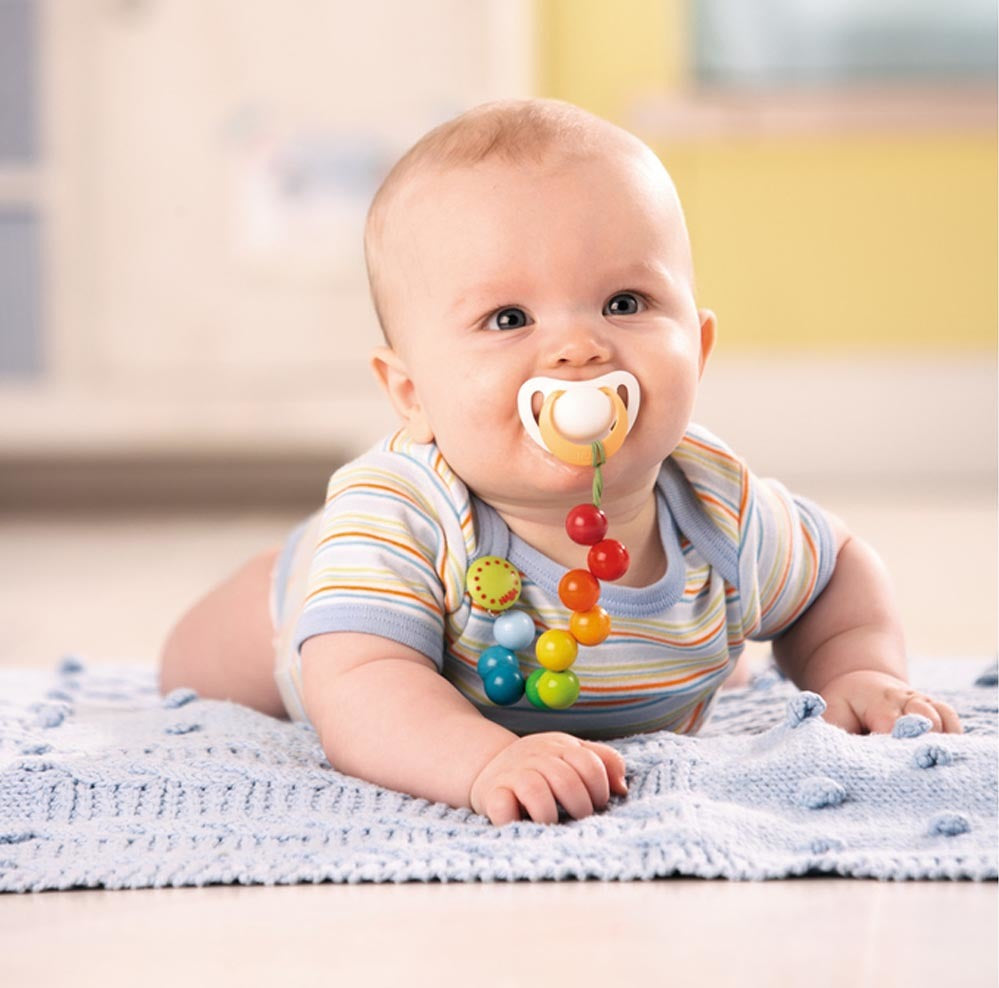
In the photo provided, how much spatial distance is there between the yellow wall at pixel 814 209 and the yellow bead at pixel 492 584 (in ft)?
7.16

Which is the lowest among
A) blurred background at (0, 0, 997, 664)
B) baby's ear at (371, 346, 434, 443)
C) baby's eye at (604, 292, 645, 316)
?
blurred background at (0, 0, 997, 664)

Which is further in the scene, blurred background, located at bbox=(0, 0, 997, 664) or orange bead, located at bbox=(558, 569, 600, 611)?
blurred background, located at bbox=(0, 0, 997, 664)

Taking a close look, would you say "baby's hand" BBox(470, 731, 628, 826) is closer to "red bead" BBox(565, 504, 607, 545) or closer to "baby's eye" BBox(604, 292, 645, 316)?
"red bead" BBox(565, 504, 607, 545)

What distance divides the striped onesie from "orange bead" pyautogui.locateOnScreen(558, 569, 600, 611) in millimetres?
30

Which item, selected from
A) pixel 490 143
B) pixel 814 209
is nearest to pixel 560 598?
pixel 490 143

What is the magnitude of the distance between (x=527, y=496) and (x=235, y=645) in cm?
28

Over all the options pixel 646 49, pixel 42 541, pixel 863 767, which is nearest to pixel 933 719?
pixel 863 767

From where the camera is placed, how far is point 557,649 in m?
0.81

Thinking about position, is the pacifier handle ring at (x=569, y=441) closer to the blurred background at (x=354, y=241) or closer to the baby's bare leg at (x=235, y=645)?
the baby's bare leg at (x=235, y=645)

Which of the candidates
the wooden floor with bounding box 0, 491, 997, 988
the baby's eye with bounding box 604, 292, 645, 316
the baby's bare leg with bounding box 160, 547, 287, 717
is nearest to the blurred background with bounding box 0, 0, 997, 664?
the baby's bare leg with bounding box 160, 547, 287, 717

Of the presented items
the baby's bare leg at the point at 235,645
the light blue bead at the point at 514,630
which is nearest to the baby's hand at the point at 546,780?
the light blue bead at the point at 514,630

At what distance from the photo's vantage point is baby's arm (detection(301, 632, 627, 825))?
2.30 feet

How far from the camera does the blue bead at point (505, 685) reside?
0.82m

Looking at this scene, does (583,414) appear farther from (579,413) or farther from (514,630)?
(514,630)
